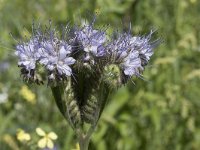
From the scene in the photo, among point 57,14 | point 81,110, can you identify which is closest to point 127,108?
point 57,14

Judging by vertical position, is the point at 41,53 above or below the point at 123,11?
below

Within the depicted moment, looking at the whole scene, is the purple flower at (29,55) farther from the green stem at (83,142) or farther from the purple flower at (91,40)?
the green stem at (83,142)

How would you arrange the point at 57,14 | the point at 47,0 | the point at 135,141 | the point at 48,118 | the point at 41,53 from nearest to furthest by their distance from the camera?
the point at 41,53
the point at 135,141
the point at 48,118
the point at 57,14
the point at 47,0

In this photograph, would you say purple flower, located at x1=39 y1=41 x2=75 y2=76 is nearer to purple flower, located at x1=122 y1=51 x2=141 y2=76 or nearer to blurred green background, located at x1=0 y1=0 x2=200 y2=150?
purple flower, located at x1=122 y1=51 x2=141 y2=76

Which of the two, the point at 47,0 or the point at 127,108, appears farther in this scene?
the point at 47,0

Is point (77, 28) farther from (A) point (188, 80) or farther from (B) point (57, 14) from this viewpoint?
(B) point (57, 14)

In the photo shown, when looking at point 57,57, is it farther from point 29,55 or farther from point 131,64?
point 131,64

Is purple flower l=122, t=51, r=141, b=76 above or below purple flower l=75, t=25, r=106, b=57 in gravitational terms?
below

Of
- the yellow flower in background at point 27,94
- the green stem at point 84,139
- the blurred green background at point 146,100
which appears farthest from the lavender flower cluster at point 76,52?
the yellow flower in background at point 27,94

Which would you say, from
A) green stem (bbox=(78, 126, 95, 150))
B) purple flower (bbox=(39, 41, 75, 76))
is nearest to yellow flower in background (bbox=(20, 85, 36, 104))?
green stem (bbox=(78, 126, 95, 150))
